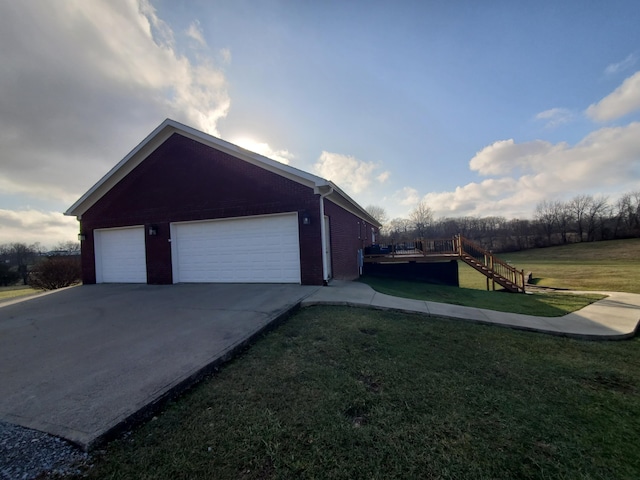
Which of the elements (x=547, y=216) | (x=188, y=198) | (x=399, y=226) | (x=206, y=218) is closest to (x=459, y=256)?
(x=206, y=218)

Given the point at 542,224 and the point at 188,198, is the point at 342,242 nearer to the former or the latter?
the point at 188,198

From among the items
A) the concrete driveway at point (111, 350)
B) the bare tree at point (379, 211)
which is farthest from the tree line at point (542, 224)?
the concrete driveway at point (111, 350)

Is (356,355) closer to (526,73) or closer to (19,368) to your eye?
(19,368)

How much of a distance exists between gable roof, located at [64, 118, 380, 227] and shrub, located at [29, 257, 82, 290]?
9.42 meters

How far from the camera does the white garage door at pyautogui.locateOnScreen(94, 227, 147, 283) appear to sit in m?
10.3

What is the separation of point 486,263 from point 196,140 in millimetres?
13373

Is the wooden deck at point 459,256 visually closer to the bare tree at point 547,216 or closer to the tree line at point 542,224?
the tree line at point 542,224

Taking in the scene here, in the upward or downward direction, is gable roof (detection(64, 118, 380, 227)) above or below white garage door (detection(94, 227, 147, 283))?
above

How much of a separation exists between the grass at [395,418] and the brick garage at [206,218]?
4713 millimetres

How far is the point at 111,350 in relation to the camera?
12.5 ft

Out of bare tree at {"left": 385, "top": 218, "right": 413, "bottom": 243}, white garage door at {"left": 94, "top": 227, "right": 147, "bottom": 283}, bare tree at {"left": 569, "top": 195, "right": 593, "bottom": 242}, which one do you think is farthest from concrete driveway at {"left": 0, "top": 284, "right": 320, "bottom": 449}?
bare tree at {"left": 569, "top": 195, "right": 593, "bottom": 242}

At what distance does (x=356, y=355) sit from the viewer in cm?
369

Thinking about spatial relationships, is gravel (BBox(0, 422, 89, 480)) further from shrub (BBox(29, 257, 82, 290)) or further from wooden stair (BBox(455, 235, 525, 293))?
shrub (BBox(29, 257, 82, 290))

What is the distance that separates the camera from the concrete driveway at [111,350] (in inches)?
94.6
